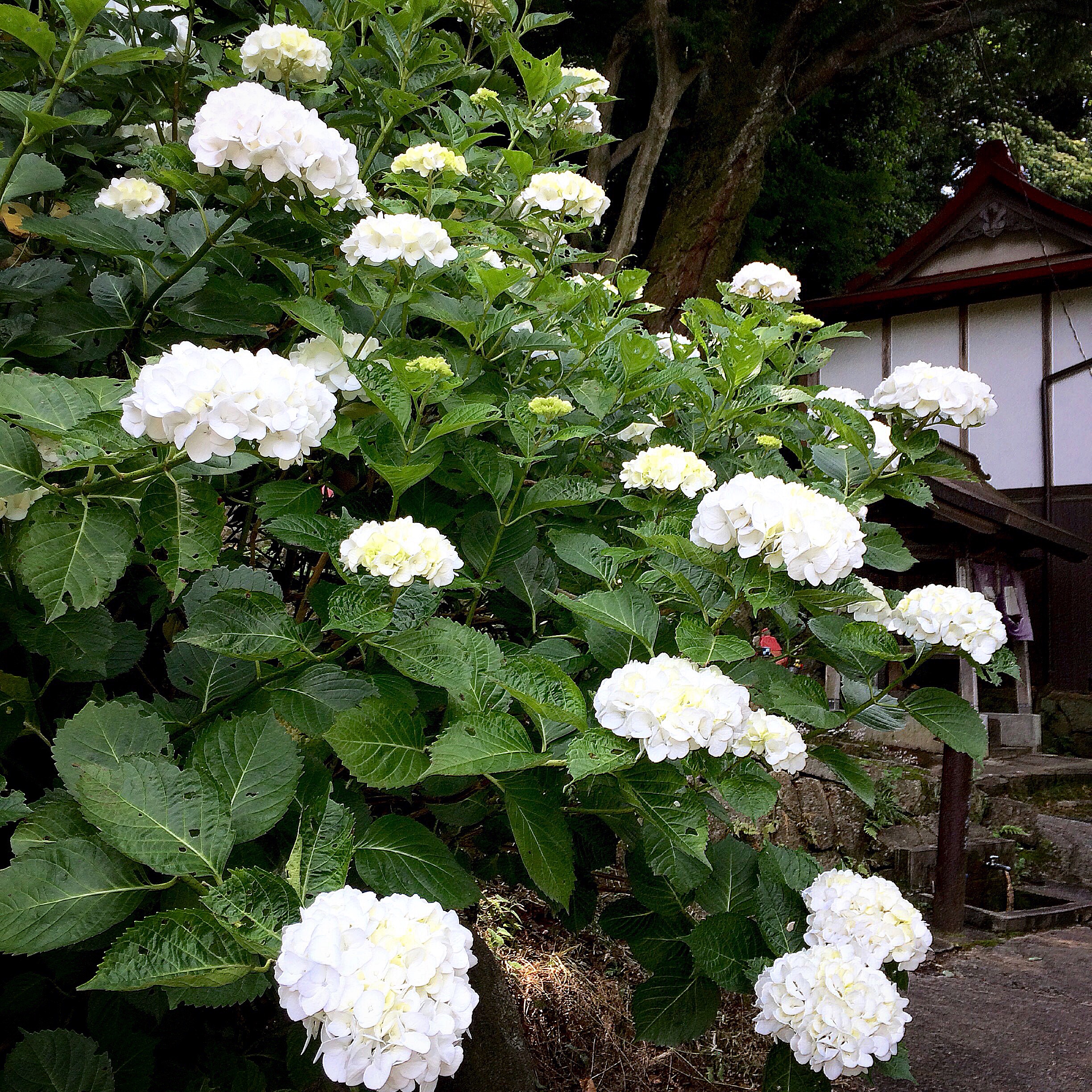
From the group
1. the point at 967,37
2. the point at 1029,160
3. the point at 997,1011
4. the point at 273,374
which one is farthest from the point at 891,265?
the point at 273,374

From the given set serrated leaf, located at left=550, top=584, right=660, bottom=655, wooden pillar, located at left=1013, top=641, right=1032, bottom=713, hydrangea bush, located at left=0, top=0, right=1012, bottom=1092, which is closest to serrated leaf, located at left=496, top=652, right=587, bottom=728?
hydrangea bush, located at left=0, top=0, right=1012, bottom=1092

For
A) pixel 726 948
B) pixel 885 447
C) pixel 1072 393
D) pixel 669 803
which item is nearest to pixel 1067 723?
pixel 1072 393

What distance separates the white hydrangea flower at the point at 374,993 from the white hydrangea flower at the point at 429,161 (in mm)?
1235

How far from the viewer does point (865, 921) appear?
136 cm

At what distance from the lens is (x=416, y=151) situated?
1588 millimetres

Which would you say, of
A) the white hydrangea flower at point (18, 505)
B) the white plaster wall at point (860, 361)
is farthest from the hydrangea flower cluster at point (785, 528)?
the white plaster wall at point (860, 361)

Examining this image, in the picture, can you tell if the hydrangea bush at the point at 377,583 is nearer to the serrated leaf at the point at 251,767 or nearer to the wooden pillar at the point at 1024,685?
the serrated leaf at the point at 251,767

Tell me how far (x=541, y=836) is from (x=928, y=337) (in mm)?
10585

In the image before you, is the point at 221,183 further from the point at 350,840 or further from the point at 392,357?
the point at 350,840

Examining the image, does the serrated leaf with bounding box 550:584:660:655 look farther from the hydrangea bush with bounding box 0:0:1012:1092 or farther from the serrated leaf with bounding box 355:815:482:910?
the serrated leaf with bounding box 355:815:482:910

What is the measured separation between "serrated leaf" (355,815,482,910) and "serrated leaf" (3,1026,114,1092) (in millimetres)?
444

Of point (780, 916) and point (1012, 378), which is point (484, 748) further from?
point (1012, 378)

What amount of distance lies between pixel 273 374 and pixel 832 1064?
1.15 m

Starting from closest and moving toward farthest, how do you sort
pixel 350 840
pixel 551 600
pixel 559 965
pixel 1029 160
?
1. pixel 350 840
2. pixel 551 600
3. pixel 559 965
4. pixel 1029 160
